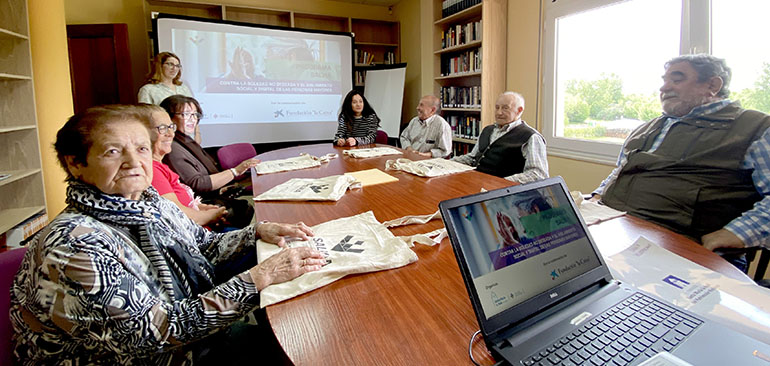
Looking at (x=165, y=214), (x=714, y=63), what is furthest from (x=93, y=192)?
(x=714, y=63)

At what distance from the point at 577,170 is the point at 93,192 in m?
3.36

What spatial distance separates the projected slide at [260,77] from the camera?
4391mm

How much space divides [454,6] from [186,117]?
3258 mm

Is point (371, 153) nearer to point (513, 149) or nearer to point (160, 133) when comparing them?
point (513, 149)

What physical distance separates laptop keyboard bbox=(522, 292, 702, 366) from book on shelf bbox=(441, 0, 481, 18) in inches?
150

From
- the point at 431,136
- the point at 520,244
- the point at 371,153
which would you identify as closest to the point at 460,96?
the point at 431,136

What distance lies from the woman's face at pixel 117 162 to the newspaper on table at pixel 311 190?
66 centimetres

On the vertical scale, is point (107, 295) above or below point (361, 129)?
below

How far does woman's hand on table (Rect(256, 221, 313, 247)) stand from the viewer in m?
1.08

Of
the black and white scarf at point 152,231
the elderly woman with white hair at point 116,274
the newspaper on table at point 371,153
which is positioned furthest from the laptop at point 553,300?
the newspaper on table at point 371,153

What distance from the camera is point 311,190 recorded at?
1.65 meters

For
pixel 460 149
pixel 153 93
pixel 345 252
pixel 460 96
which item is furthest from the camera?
pixel 460 149

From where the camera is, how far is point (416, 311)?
0.73 meters

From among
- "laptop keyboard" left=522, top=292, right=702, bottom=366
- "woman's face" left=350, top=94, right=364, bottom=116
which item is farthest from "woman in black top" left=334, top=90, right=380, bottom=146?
"laptop keyboard" left=522, top=292, right=702, bottom=366
